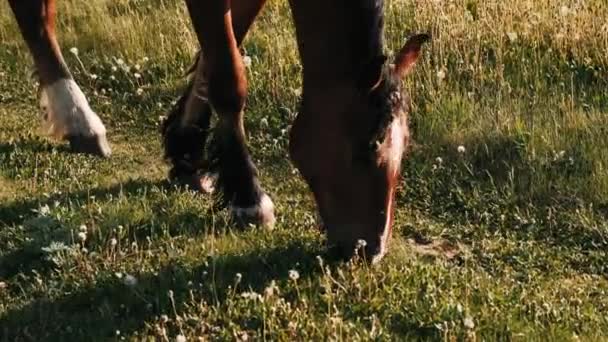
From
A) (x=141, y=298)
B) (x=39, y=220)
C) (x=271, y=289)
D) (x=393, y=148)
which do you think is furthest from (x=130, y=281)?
(x=393, y=148)

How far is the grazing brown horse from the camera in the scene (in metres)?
4.59

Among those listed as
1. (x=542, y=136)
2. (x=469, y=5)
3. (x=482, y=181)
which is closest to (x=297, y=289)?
(x=482, y=181)

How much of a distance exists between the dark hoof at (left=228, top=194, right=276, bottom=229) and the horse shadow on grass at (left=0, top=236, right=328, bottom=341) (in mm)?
413

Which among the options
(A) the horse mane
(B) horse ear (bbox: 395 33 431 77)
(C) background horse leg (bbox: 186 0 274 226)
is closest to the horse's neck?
(A) the horse mane

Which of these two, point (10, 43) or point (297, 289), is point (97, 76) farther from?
point (297, 289)

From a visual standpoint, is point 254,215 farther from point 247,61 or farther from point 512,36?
point 512,36

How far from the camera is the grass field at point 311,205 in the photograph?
455 cm

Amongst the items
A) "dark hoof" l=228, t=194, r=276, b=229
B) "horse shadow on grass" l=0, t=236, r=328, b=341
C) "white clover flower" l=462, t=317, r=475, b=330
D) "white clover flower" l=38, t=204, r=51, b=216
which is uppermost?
"white clover flower" l=38, t=204, r=51, b=216

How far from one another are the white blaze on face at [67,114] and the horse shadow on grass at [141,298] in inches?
78.4

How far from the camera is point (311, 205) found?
6.10 metres

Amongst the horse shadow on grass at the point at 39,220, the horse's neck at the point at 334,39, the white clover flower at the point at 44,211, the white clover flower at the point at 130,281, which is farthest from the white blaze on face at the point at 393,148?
the white clover flower at the point at 44,211

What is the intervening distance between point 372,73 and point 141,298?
4.70 feet

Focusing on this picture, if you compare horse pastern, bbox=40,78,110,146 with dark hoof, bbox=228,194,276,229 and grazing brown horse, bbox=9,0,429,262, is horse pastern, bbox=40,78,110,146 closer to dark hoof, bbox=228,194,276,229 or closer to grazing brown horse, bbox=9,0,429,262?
grazing brown horse, bbox=9,0,429,262

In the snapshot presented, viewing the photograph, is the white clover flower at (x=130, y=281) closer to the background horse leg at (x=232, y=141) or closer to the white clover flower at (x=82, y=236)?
the white clover flower at (x=82, y=236)
